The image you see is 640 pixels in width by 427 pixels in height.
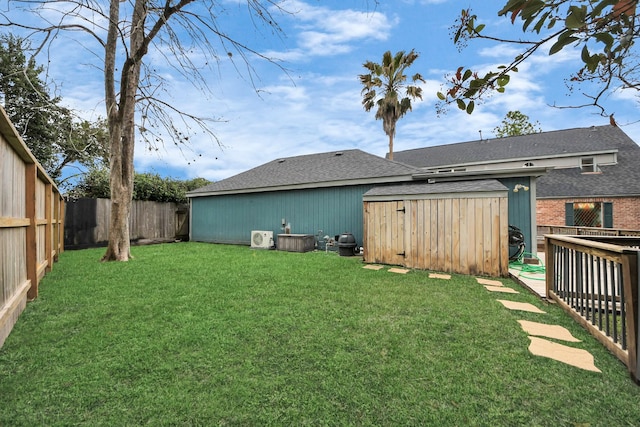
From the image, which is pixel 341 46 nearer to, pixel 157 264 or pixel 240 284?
pixel 240 284

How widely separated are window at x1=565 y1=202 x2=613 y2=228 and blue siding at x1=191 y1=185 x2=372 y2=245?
33.5ft

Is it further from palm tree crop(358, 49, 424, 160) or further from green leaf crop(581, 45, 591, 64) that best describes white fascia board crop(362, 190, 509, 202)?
palm tree crop(358, 49, 424, 160)

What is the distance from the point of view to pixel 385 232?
6500 mm

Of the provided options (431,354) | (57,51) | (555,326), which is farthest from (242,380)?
(57,51)

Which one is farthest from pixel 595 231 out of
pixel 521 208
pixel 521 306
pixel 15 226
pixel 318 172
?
pixel 15 226

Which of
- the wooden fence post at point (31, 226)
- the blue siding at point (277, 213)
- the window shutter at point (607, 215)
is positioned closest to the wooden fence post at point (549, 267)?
the blue siding at point (277, 213)

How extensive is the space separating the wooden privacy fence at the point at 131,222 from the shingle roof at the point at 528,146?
44.4ft

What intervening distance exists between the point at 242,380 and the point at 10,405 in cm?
129

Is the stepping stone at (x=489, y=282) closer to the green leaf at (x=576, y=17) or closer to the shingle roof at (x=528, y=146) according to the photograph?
the green leaf at (x=576, y=17)

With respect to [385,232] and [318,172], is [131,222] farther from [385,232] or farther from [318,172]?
[385,232]

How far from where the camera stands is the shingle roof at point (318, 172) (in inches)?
344

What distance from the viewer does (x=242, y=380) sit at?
6.20 feet

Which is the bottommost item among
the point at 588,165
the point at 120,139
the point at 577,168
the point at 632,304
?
the point at 632,304

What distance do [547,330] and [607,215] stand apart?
13443 millimetres
